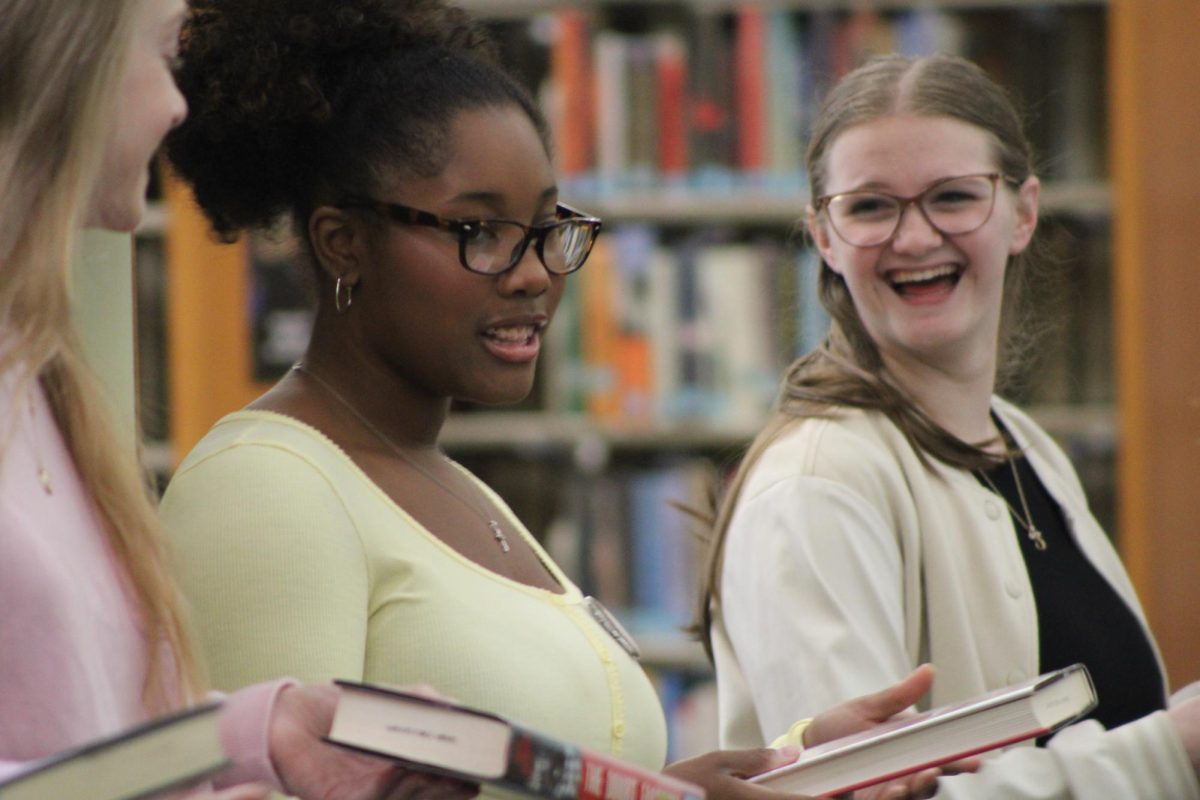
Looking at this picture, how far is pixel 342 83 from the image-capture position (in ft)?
4.39

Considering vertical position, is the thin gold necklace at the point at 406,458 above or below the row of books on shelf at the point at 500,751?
above

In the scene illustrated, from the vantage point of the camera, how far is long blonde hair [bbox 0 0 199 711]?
0.91 metres

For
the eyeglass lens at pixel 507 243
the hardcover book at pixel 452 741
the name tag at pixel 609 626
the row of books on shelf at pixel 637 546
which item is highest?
the eyeglass lens at pixel 507 243

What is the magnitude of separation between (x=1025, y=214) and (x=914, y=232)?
0.65 ft

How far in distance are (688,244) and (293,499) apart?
208 cm

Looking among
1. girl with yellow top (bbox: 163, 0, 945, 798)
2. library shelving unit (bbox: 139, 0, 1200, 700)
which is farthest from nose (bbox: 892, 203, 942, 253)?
library shelving unit (bbox: 139, 0, 1200, 700)

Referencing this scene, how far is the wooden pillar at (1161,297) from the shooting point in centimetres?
301

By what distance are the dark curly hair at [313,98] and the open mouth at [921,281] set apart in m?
0.51

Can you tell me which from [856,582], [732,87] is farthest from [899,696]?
[732,87]

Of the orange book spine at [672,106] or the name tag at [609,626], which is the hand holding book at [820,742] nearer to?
the name tag at [609,626]

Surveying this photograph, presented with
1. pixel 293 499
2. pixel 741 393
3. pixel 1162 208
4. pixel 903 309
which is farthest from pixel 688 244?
pixel 293 499

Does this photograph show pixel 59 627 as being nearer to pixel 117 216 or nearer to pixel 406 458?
pixel 117 216

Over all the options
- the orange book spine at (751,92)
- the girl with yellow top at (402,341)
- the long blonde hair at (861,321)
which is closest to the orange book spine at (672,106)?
the orange book spine at (751,92)

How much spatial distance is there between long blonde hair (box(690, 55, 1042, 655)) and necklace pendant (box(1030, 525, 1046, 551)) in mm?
85
